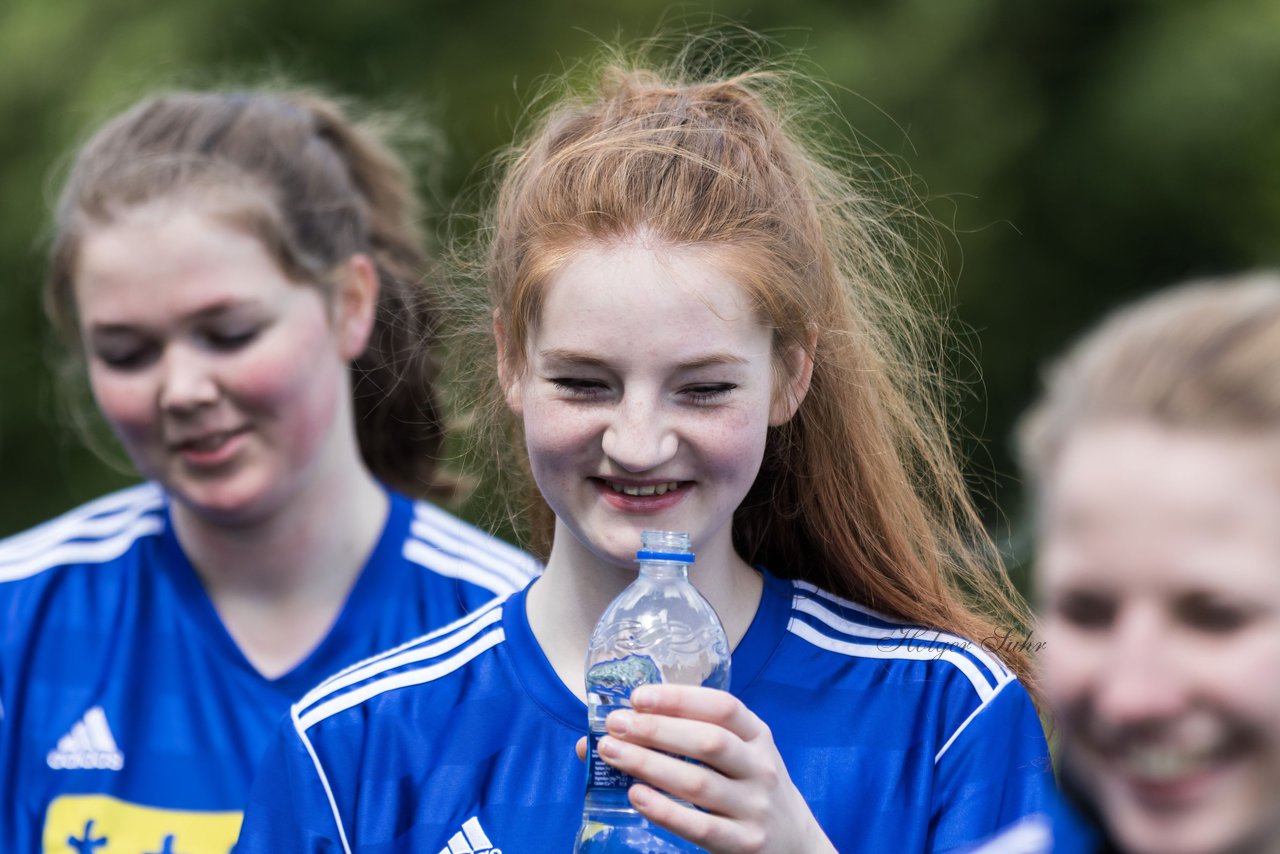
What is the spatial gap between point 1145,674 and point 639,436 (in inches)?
50.1

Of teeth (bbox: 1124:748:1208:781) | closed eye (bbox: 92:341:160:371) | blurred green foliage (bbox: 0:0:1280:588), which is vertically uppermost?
blurred green foliage (bbox: 0:0:1280:588)

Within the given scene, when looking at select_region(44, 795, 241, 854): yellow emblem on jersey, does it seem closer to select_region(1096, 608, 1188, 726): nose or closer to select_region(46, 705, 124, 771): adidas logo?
select_region(46, 705, 124, 771): adidas logo

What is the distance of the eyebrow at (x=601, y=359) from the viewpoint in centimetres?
278

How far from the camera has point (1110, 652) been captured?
1597mm

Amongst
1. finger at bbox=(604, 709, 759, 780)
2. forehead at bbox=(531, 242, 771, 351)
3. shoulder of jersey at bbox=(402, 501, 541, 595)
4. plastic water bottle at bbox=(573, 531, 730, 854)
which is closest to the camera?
finger at bbox=(604, 709, 759, 780)

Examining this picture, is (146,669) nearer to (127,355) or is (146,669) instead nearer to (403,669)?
(127,355)

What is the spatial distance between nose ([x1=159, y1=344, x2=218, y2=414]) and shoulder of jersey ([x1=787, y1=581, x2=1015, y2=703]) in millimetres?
1707

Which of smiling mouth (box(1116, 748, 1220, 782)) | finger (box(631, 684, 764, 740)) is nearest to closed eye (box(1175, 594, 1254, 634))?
smiling mouth (box(1116, 748, 1220, 782))

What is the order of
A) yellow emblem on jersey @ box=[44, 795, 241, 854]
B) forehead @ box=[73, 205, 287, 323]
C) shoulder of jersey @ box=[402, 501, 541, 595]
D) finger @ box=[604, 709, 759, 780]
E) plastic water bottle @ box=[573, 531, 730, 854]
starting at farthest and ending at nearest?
shoulder of jersey @ box=[402, 501, 541, 595], forehead @ box=[73, 205, 287, 323], yellow emblem on jersey @ box=[44, 795, 241, 854], plastic water bottle @ box=[573, 531, 730, 854], finger @ box=[604, 709, 759, 780]

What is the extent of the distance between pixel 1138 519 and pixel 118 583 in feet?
11.2

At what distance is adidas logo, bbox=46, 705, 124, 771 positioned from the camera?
13.8ft

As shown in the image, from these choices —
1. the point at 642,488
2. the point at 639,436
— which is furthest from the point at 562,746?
the point at 639,436

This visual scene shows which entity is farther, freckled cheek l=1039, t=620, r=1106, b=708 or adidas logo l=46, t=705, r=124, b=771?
adidas logo l=46, t=705, r=124, b=771

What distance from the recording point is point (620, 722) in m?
2.42
